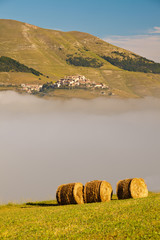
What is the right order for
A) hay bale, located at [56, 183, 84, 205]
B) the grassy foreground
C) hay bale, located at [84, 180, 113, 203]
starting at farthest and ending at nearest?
hay bale, located at [56, 183, 84, 205] < hay bale, located at [84, 180, 113, 203] < the grassy foreground

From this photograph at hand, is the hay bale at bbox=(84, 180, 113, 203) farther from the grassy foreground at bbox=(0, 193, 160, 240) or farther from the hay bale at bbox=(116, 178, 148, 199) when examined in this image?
the grassy foreground at bbox=(0, 193, 160, 240)

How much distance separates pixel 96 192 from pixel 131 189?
115 inches

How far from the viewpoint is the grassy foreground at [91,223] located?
1560cm

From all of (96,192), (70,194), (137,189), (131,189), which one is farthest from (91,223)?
(137,189)

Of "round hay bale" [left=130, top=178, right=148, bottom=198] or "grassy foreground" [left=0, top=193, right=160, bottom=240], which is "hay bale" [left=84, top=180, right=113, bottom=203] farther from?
"grassy foreground" [left=0, top=193, right=160, bottom=240]

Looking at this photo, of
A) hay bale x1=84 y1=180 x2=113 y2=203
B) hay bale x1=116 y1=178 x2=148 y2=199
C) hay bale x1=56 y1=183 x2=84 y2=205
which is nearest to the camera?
hay bale x1=84 y1=180 x2=113 y2=203

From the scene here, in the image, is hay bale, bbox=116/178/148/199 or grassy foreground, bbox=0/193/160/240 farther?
hay bale, bbox=116/178/148/199

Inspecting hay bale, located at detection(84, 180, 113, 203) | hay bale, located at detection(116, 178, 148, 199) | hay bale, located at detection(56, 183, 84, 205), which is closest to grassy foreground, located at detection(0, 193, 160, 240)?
hay bale, located at detection(84, 180, 113, 203)

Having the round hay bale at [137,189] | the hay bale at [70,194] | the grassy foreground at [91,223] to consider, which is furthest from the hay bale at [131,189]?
the grassy foreground at [91,223]

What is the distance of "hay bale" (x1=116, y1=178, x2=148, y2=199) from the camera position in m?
27.4

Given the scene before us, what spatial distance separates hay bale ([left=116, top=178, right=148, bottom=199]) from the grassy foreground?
5.38 metres

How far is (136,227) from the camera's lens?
15992mm

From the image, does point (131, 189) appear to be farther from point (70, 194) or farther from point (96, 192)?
point (70, 194)

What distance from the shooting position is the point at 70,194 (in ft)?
89.2
